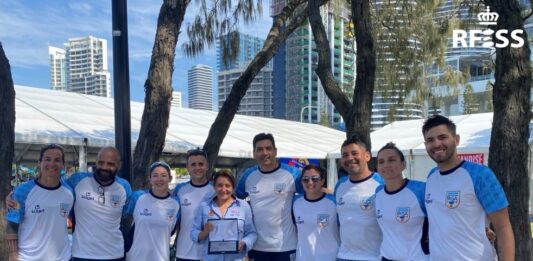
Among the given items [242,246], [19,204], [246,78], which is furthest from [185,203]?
[246,78]

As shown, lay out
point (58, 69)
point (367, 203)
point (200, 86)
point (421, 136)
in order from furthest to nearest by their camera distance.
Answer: point (58, 69) → point (200, 86) → point (421, 136) → point (367, 203)

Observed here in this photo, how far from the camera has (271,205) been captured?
14.9 feet

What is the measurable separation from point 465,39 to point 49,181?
24.7 ft

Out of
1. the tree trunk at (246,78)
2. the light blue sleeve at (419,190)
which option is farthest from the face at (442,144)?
the tree trunk at (246,78)

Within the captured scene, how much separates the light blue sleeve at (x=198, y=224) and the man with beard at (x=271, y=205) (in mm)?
461

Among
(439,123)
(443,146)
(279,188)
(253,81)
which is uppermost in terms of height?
(253,81)

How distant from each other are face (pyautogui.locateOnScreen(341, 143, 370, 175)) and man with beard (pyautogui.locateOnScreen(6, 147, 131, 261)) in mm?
1903

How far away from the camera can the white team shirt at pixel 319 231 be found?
416cm

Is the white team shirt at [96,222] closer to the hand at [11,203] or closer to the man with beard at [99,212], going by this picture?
the man with beard at [99,212]

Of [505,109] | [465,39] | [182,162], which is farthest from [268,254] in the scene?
[182,162]

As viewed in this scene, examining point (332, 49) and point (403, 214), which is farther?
point (332, 49)

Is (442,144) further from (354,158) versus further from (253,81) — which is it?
(253,81)

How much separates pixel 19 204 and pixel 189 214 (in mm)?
1338

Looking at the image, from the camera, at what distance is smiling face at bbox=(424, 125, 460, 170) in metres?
3.37
